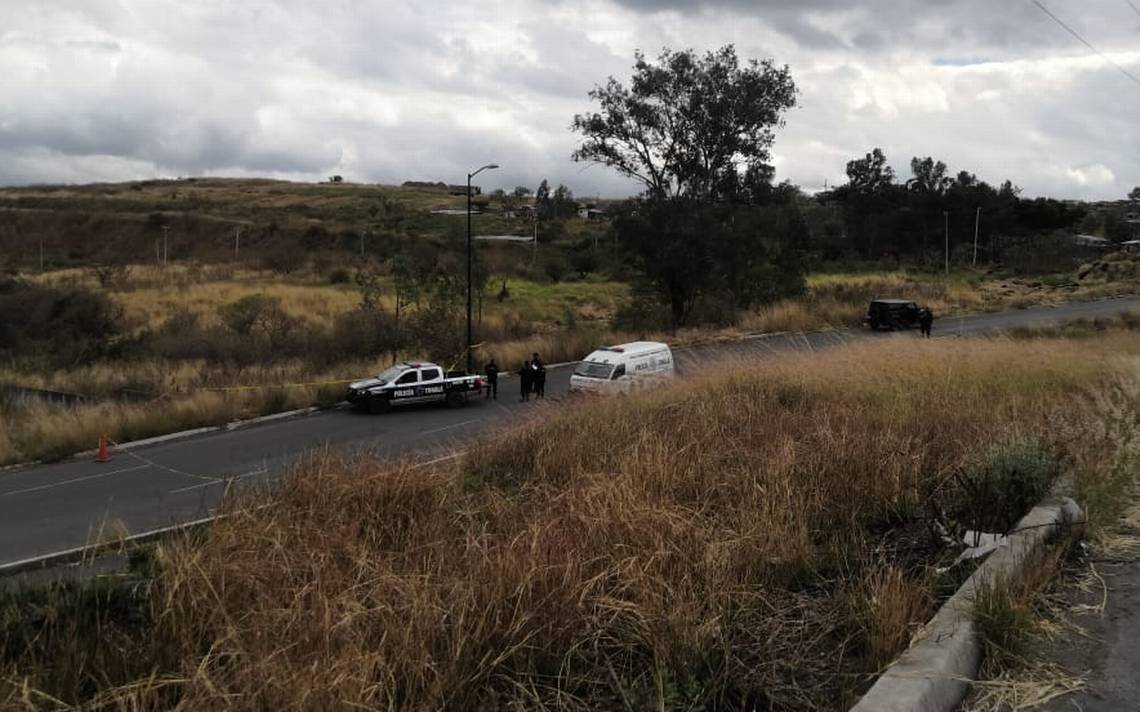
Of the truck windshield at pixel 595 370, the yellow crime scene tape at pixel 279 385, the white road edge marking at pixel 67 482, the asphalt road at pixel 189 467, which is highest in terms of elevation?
the truck windshield at pixel 595 370

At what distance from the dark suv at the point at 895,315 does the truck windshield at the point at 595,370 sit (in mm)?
24248

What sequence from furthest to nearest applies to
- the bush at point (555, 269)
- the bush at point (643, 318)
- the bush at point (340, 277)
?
the bush at point (555, 269)
the bush at point (340, 277)
the bush at point (643, 318)

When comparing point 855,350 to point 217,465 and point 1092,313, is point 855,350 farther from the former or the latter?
point 1092,313

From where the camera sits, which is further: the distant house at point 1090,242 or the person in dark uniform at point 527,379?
the distant house at point 1090,242

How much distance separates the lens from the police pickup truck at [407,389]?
84.4ft

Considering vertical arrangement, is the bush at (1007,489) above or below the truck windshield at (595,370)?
above

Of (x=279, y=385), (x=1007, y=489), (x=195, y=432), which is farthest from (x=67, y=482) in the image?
(x=1007, y=489)

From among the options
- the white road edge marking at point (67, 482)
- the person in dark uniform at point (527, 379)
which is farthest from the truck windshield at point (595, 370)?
the white road edge marking at point (67, 482)

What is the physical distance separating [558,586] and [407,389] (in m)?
22.2

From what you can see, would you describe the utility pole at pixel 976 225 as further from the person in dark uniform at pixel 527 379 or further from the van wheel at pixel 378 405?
the van wheel at pixel 378 405

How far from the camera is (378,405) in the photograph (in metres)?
25.7

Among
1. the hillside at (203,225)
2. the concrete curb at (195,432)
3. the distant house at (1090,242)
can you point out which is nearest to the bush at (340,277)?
the hillside at (203,225)

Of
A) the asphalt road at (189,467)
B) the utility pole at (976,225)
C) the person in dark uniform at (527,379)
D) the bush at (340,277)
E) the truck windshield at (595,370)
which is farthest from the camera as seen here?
the utility pole at (976,225)

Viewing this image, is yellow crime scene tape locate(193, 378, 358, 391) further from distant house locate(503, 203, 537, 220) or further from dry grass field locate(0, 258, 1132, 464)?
distant house locate(503, 203, 537, 220)
